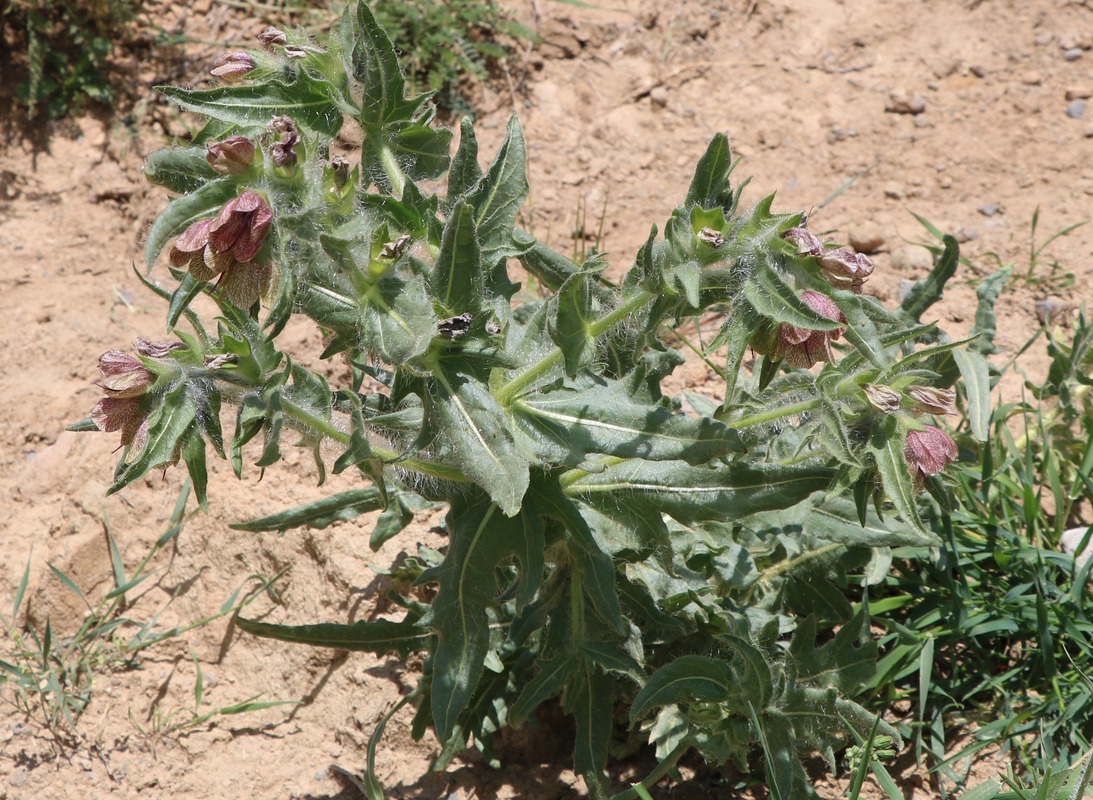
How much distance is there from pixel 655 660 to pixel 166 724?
1580 mm

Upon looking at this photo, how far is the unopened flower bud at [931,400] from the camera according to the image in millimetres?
2418

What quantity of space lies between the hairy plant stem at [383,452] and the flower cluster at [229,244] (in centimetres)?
31

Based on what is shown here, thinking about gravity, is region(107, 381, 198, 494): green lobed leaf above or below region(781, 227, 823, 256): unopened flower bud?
below

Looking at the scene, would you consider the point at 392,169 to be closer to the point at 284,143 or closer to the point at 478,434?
the point at 284,143

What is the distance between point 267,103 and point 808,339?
143cm

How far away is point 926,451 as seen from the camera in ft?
7.73

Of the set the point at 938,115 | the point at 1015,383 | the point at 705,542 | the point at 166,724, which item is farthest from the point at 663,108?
the point at 166,724

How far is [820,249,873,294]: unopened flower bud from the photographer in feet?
7.54

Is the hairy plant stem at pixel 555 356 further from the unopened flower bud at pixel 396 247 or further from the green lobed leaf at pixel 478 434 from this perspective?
the unopened flower bud at pixel 396 247

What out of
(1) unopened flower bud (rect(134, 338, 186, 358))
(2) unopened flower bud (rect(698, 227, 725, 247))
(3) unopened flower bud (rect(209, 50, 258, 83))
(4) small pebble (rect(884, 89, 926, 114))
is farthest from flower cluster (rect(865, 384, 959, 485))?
(4) small pebble (rect(884, 89, 926, 114))

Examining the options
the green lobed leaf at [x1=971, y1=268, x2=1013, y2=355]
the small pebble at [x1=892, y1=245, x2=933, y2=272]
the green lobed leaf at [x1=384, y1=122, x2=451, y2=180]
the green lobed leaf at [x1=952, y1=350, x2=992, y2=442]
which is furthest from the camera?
the small pebble at [x1=892, y1=245, x2=933, y2=272]

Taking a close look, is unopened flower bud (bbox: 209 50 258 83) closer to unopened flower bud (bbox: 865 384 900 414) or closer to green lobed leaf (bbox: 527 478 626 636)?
green lobed leaf (bbox: 527 478 626 636)

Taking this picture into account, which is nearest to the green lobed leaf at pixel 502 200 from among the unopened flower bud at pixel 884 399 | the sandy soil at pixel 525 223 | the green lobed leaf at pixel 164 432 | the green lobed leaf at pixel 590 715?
the green lobed leaf at pixel 164 432

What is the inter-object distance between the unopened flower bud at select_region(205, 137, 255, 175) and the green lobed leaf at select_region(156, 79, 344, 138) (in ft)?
0.70
